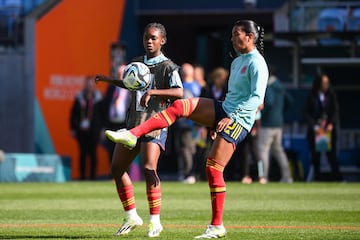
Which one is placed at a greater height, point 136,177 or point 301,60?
point 301,60

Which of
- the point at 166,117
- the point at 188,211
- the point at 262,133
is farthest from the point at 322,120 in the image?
the point at 166,117

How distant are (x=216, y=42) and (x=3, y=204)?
13.7m

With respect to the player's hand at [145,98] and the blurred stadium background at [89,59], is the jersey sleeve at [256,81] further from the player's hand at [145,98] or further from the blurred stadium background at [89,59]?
the blurred stadium background at [89,59]

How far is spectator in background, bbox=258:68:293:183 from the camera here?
805 inches

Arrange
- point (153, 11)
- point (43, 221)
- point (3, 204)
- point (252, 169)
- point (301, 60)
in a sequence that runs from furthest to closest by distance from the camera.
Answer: point (153, 11)
point (301, 60)
point (252, 169)
point (3, 204)
point (43, 221)

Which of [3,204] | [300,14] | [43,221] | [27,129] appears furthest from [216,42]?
[43,221]

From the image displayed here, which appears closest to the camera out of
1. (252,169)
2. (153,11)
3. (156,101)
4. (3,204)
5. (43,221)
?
(156,101)

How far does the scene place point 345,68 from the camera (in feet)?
76.9

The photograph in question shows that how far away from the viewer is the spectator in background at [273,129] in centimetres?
2044

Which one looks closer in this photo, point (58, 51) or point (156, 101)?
point (156, 101)

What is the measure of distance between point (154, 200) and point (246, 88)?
142 centimetres

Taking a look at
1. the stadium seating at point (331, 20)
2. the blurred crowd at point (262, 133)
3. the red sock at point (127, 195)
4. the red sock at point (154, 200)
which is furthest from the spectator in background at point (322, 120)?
the red sock at point (154, 200)

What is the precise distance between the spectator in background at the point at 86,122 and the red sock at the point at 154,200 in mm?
12341

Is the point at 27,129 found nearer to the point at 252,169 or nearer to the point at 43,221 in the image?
the point at 252,169
